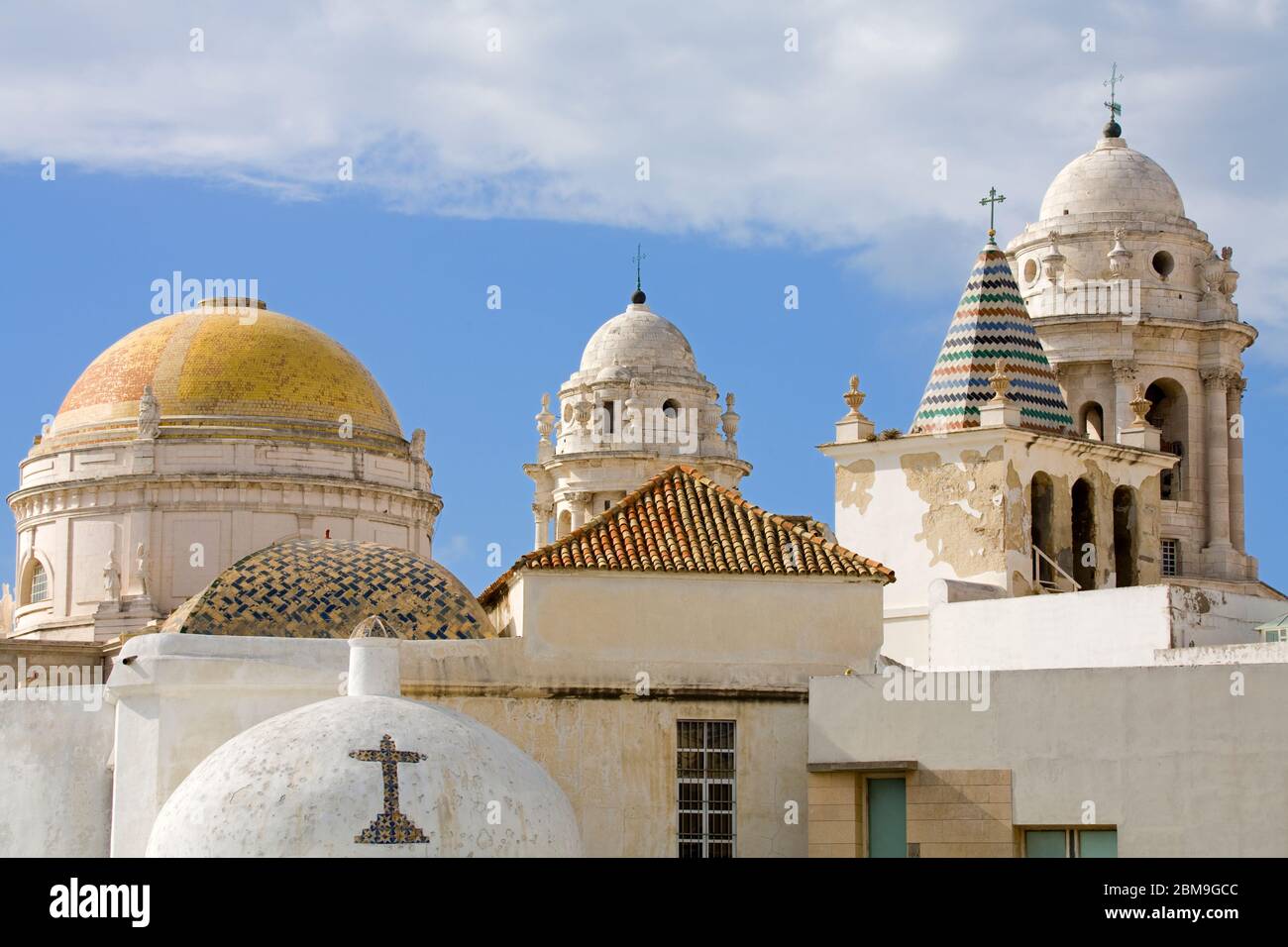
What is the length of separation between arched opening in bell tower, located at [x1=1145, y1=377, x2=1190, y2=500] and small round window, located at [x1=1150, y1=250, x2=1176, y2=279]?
217 cm

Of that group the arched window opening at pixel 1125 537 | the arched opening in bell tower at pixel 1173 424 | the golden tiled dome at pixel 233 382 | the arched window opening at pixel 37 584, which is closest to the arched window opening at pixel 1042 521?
the arched window opening at pixel 1125 537

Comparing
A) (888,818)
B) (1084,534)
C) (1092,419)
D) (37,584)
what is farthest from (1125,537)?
(37,584)

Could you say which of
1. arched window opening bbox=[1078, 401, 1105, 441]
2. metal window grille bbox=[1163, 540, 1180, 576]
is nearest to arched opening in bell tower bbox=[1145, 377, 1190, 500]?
metal window grille bbox=[1163, 540, 1180, 576]

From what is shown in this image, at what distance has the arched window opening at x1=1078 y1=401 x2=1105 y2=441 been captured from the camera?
170 ft

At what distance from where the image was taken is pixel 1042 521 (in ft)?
131

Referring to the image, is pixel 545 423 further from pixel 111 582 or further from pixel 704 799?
pixel 704 799

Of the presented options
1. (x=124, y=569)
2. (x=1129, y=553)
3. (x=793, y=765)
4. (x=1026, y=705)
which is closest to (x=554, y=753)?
(x=793, y=765)

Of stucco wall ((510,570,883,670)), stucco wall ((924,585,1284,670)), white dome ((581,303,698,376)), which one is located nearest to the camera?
stucco wall ((510,570,883,670))

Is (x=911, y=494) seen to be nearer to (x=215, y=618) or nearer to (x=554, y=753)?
(x=554, y=753)

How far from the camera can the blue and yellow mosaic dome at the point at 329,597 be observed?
30.1 m

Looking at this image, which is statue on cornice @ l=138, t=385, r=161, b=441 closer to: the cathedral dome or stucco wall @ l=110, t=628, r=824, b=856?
stucco wall @ l=110, t=628, r=824, b=856

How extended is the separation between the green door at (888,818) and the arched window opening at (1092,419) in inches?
909
